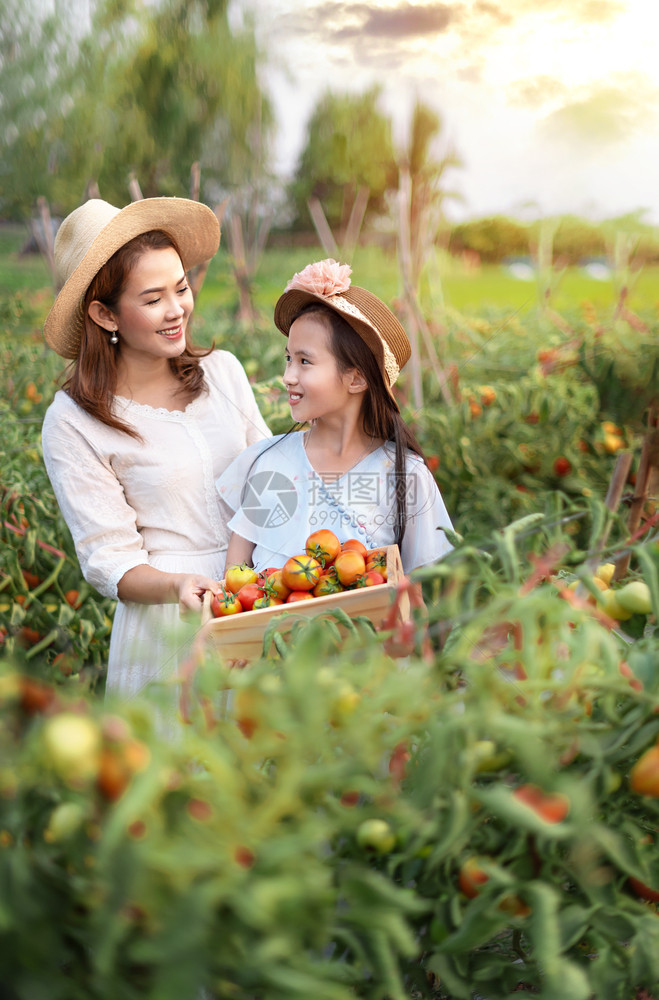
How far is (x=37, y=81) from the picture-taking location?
4.96 metres

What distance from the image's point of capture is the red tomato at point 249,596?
1.10 m

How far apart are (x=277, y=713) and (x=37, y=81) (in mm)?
5644

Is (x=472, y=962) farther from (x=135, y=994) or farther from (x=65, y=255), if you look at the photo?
(x=65, y=255)

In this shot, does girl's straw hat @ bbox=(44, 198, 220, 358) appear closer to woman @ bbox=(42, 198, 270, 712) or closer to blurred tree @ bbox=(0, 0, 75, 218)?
woman @ bbox=(42, 198, 270, 712)

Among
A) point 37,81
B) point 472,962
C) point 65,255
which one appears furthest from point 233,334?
point 472,962

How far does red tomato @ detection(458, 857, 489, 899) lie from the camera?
1.47 ft

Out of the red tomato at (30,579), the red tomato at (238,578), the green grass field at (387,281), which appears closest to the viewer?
the red tomato at (238,578)

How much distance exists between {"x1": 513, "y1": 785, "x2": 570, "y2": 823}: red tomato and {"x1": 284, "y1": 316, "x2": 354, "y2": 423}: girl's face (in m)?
0.89

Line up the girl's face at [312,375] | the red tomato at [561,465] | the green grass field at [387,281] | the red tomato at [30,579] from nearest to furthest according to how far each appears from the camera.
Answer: the girl's face at [312,375] → the red tomato at [30,579] → the red tomato at [561,465] → the green grass field at [387,281]

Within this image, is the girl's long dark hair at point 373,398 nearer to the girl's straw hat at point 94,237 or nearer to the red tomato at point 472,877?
the girl's straw hat at point 94,237

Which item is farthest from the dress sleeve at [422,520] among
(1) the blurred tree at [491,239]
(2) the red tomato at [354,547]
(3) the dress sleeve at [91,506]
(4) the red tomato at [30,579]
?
(1) the blurred tree at [491,239]

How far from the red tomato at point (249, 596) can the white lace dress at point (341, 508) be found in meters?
0.18

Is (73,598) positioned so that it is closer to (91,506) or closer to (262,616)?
(91,506)

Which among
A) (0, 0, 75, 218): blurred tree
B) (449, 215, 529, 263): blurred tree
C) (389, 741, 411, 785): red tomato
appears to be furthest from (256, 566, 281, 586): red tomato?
(449, 215, 529, 263): blurred tree
